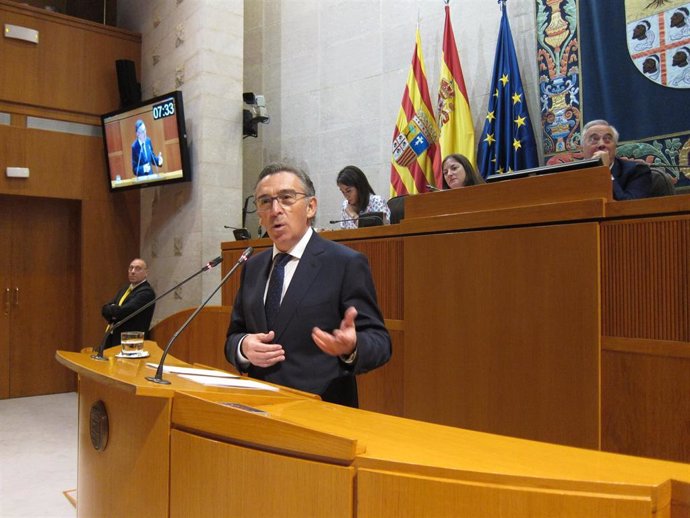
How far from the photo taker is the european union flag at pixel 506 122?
4301mm

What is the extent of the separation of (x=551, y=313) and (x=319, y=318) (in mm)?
787

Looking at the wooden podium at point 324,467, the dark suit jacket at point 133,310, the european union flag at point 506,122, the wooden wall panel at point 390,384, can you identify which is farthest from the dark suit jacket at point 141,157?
the wooden podium at point 324,467

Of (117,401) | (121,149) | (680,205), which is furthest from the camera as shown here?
(121,149)

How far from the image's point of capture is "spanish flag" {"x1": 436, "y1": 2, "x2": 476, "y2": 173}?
15.1ft

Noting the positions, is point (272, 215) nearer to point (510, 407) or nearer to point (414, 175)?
point (510, 407)

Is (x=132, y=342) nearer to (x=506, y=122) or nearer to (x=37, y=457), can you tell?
(x=37, y=457)

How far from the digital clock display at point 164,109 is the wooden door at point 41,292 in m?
1.65

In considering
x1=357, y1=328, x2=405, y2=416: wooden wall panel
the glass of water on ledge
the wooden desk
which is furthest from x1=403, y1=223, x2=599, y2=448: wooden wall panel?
the glass of water on ledge

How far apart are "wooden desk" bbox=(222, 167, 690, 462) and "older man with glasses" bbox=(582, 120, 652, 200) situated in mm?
695

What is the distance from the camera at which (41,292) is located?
247 inches

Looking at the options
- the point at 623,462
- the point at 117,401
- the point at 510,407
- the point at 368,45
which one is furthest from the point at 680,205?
the point at 368,45

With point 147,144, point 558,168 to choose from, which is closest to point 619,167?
point 558,168

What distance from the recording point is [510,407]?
1.96m

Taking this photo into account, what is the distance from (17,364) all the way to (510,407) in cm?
577
